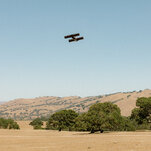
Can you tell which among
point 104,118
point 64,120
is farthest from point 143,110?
point 64,120

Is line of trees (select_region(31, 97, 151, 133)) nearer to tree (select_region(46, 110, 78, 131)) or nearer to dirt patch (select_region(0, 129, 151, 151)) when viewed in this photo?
tree (select_region(46, 110, 78, 131))

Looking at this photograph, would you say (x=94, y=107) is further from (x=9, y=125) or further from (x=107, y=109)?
(x=9, y=125)

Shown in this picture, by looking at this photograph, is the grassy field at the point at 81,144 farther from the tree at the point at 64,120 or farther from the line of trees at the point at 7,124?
the line of trees at the point at 7,124

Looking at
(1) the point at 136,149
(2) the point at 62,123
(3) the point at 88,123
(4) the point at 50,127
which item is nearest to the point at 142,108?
(3) the point at 88,123

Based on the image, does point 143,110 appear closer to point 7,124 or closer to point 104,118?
point 104,118

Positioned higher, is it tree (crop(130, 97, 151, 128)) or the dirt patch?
tree (crop(130, 97, 151, 128))

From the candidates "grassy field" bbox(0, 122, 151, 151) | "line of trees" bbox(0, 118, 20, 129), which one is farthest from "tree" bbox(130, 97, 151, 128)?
"line of trees" bbox(0, 118, 20, 129)

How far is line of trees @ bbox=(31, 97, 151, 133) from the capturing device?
55.4 metres

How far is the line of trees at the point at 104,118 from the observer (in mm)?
55381

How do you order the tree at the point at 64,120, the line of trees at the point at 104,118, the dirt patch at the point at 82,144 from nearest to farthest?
the dirt patch at the point at 82,144, the line of trees at the point at 104,118, the tree at the point at 64,120

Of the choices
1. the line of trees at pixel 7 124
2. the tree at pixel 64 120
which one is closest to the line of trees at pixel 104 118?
the tree at pixel 64 120

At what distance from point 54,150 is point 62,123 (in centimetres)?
6282

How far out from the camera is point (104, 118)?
182 feet

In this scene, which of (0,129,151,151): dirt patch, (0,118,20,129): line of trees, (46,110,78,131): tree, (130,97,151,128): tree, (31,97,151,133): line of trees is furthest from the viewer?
(0,118,20,129): line of trees
